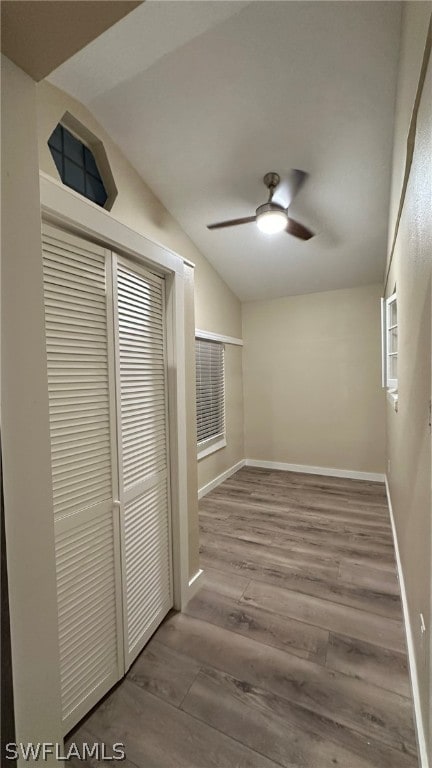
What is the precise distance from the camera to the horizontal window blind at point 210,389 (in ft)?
11.9

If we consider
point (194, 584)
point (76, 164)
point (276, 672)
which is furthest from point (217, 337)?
point (276, 672)

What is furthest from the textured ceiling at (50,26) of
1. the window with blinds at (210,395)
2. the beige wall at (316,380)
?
the beige wall at (316,380)

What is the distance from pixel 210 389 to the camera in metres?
3.87

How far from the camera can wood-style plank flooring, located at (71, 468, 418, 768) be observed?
1108mm

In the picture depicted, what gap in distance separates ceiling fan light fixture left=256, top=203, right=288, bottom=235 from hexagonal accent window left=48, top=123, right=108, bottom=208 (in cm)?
125

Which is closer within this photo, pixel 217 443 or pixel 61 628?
pixel 61 628

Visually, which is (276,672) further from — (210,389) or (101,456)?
(210,389)

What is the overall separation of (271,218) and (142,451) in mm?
1937

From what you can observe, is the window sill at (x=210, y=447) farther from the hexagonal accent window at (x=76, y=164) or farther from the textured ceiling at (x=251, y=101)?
the hexagonal accent window at (x=76, y=164)

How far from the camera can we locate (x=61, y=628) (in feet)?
3.61

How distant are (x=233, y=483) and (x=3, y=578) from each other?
3.53m

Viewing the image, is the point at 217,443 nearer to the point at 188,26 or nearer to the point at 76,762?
the point at 76,762

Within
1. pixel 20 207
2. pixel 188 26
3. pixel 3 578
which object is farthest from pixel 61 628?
pixel 188 26

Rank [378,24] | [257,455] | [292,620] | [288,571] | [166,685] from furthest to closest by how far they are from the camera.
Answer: [257,455] → [288,571] → [292,620] → [378,24] → [166,685]
